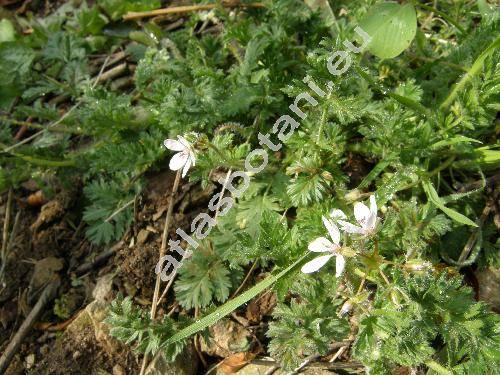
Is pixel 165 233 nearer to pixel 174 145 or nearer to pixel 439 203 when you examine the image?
pixel 174 145

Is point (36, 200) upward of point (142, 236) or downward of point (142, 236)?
downward

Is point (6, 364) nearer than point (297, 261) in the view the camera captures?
No

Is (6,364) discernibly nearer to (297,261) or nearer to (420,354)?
(297,261)

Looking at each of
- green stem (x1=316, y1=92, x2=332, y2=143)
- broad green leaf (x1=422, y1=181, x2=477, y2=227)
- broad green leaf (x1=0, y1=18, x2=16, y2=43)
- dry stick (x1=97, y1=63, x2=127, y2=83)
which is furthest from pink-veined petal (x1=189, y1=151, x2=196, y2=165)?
broad green leaf (x1=0, y1=18, x2=16, y2=43)

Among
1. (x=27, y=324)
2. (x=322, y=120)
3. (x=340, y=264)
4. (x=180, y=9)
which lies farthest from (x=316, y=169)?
(x=27, y=324)

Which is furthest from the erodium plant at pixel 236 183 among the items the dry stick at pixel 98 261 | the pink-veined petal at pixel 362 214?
the pink-veined petal at pixel 362 214

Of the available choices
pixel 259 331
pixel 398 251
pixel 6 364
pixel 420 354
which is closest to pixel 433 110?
pixel 398 251
